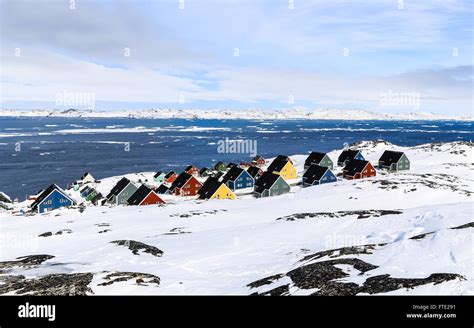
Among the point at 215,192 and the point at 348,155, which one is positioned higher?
the point at 348,155

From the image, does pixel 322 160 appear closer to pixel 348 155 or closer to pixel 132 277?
pixel 348 155

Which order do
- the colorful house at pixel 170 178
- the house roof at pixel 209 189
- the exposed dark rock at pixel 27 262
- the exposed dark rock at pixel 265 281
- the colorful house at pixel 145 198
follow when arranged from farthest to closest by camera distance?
the colorful house at pixel 170 178
the house roof at pixel 209 189
the colorful house at pixel 145 198
the exposed dark rock at pixel 27 262
the exposed dark rock at pixel 265 281

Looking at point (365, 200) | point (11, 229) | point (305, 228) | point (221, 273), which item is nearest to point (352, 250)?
point (221, 273)

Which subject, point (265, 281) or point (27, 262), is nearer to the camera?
point (265, 281)

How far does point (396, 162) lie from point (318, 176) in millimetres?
23833

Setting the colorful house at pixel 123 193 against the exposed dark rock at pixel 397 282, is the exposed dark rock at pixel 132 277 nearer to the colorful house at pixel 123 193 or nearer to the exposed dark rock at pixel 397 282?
the exposed dark rock at pixel 397 282

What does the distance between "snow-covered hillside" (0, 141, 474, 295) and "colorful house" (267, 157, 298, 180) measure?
29.2 m

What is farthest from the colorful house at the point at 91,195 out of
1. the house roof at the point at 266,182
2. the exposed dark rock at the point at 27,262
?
the exposed dark rock at the point at 27,262

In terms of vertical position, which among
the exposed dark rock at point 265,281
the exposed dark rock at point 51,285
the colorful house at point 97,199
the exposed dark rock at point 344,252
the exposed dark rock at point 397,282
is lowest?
the colorful house at point 97,199

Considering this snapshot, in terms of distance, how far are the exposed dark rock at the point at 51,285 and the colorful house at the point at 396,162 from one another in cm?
7714

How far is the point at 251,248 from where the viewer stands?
25703 millimetres

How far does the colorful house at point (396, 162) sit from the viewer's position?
80.4 metres

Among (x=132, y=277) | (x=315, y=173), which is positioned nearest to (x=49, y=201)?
(x=132, y=277)

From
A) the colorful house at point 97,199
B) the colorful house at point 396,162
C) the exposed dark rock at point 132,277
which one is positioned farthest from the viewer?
the colorful house at point 396,162
